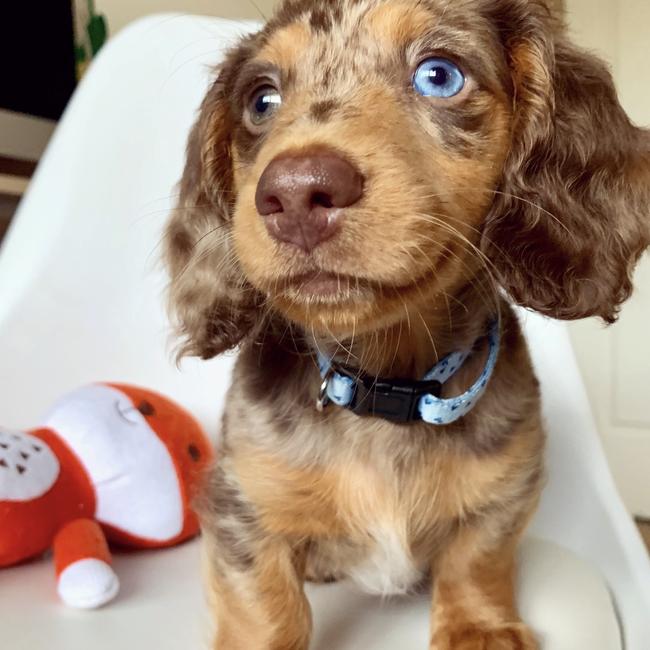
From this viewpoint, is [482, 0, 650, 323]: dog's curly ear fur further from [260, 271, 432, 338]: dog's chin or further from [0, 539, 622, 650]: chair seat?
[0, 539, 622, 650]: chair seat

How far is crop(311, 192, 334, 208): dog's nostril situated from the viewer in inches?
29.8

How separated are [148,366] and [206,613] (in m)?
0.80

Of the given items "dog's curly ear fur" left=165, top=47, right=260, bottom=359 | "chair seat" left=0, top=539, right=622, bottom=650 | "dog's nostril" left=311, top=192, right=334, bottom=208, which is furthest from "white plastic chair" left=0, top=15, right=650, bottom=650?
"dog's nostril" left=311, top=192, right=334, bottom=208

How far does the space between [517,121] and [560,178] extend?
0.09 meters

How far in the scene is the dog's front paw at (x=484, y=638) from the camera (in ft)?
3.56

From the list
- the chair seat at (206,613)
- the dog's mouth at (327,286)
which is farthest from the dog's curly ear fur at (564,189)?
the chair seat at (206,613)

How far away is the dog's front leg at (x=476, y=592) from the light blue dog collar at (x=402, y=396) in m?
0.21

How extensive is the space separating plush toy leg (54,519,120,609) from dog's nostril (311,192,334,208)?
72 centimetres

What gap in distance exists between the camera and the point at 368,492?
1070 mm

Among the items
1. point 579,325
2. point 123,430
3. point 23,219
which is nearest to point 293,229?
point 123,430

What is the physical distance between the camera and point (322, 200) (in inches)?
30.0

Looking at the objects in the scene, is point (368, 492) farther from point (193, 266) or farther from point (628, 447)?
point (628, 447)

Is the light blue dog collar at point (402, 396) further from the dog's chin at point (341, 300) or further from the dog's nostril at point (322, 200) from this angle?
the dog's nostril at point (322, 200)

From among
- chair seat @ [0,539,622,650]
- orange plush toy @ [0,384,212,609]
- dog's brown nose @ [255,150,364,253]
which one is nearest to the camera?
dog's brown nose @ [255,150,364,253]
